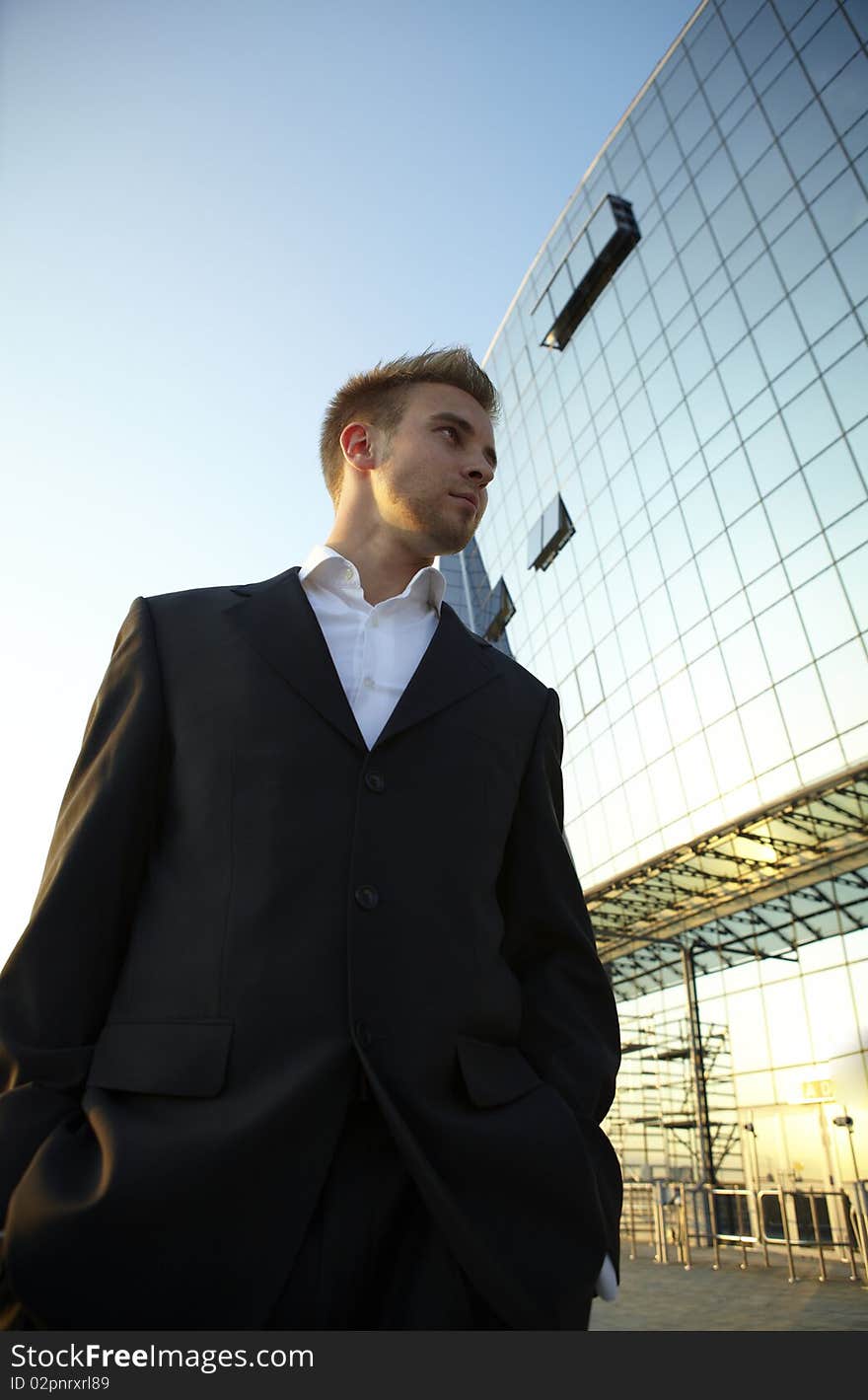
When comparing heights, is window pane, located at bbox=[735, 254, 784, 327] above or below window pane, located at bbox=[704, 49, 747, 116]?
below

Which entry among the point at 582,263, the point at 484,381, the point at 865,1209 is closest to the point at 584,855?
the point at 865,1209

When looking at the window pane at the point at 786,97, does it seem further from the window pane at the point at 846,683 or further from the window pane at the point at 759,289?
the window pane at the point at 846,683

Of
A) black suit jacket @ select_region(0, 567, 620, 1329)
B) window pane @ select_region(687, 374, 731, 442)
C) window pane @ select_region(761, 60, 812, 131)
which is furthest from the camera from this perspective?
window pane @ select_region(687, 374, 731, 442)

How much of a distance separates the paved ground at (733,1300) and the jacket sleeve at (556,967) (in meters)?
5.13

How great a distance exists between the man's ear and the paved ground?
590cm

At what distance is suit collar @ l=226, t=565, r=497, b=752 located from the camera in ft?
5.98

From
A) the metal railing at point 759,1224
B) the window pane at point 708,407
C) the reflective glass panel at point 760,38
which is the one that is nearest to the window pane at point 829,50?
the reflective glass panel at point 760,38

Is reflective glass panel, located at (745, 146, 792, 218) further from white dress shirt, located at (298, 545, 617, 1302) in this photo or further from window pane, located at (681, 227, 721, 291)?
white dress shirt, located at (298, 545, 617, 1302)

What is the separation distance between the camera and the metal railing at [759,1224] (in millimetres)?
12484

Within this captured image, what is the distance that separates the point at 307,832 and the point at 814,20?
82.0 feet

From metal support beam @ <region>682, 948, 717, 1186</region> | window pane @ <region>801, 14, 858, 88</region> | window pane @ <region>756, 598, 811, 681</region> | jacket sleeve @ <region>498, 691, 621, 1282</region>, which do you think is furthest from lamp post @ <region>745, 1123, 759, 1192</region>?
window pane @ <region>801, 14, 858, 88</region>

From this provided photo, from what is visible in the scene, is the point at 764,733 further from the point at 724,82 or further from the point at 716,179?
the point at 724,82

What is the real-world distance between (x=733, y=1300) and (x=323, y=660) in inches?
417
